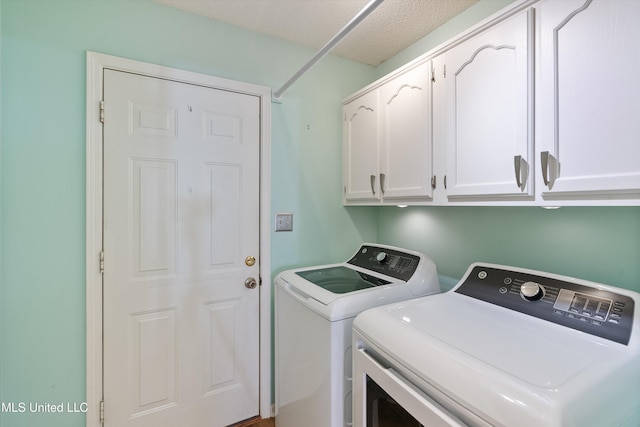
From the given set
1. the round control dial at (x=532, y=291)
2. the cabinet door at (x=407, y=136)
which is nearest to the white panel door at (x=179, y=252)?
the cabinet door at (x=407, y=136)

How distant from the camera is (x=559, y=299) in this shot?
99 centimetres

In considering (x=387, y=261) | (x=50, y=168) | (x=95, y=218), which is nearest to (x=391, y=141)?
(x=387, y=261)

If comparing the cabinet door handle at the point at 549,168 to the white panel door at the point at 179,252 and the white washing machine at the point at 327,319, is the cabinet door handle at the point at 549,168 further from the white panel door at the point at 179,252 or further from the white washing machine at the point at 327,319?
the white panel door at the point at 179,252

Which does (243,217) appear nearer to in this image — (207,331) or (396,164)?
(207,331)

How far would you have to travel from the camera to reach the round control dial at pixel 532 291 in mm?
1042

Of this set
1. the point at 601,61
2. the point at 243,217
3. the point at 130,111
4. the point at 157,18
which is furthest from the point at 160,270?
the point at 601,61

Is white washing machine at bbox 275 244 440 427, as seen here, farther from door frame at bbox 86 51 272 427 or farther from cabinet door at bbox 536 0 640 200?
door frame at bbox 86 51 272 427

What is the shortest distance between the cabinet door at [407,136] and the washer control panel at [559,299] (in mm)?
479

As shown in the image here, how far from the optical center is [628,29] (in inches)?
31.5

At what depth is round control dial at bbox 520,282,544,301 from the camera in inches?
41.0

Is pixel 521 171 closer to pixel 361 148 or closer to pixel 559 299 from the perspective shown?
pixel 559 299

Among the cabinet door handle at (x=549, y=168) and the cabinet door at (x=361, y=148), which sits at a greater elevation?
the cabinet door at (x=361, y=148)

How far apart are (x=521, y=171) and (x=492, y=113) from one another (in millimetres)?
274

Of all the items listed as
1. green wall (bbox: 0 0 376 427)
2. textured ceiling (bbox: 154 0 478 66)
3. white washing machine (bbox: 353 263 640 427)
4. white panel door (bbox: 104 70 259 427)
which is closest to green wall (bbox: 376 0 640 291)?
textured ceiling (bbox: 154 0 478 66)
